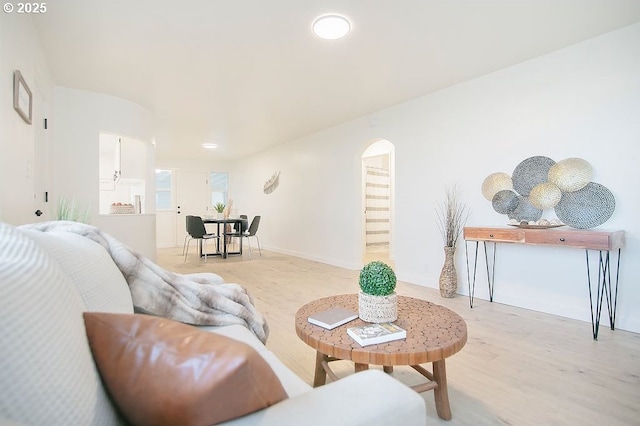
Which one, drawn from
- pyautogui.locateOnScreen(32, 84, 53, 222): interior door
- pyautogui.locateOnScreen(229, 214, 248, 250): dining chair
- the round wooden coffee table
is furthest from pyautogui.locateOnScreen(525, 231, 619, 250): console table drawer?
pyautogui.locateOnScreen(229, 214, 248, 250): dining chair

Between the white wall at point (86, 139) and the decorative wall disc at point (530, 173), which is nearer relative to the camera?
the decorative wall disc at point (530, 173)

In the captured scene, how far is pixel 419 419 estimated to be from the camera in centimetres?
66

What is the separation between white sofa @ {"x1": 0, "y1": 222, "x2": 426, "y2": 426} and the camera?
448 mm

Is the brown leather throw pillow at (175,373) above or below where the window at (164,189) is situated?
below

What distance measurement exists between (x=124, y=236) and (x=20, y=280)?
432 centimetres

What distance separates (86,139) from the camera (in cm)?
392

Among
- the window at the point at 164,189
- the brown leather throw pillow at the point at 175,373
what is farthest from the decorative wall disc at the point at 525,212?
the window at the point at 164,189

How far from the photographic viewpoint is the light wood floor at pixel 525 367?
1.52 metres

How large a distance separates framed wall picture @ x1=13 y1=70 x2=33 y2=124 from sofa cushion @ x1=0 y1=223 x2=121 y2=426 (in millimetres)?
2200

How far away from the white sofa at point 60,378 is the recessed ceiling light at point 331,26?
7.52 ft

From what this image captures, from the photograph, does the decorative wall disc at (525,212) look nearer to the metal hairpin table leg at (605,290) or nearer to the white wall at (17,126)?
the metal hairpin table leg at (605,290)

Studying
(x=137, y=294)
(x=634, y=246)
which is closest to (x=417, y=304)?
(x=137, y=294)

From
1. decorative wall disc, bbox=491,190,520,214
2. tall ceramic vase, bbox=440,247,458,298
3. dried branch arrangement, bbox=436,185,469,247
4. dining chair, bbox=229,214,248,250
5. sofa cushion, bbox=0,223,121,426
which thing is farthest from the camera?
dining chair, bbox=229,214,248,250

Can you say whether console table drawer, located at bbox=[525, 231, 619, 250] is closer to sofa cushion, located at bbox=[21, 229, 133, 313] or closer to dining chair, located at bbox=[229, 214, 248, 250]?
sofa cushion, located at bbox=[21, 229, 133, 313]
